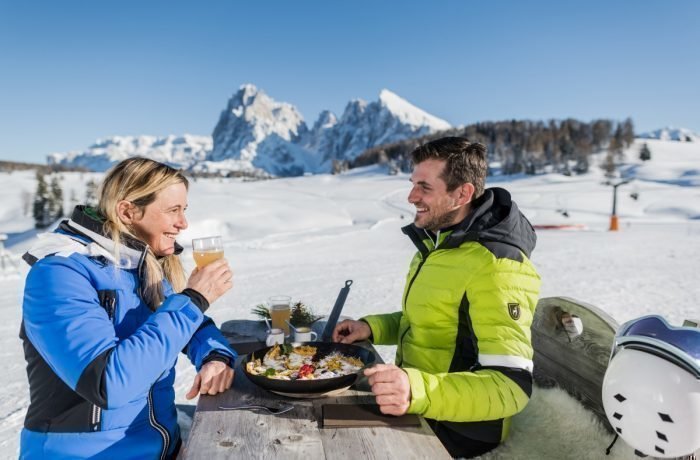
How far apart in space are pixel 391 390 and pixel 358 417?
0.52 ft

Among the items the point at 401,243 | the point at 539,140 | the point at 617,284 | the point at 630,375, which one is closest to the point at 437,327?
the point at 630,375

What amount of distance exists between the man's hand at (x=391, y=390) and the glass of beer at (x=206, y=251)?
108 cm

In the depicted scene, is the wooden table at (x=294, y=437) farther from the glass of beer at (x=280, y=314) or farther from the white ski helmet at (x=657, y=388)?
the glass of beer at (x=280, y=314)

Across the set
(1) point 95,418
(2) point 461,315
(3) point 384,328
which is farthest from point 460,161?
(1) point 95,418

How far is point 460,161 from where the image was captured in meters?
2.60

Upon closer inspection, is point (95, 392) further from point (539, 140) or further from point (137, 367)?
point (539, 140)

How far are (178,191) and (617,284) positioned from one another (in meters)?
8.66

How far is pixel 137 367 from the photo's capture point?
1558 mm

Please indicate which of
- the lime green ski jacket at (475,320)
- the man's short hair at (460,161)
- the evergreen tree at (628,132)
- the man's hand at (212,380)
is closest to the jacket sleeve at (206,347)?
the man's hand at (212,380)

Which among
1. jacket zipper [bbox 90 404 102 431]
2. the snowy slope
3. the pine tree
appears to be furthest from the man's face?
the pine tree

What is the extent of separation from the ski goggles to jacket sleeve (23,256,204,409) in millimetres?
1605

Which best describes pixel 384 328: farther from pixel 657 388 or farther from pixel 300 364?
A: pixel 657 388

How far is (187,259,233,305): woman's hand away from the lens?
1.88m

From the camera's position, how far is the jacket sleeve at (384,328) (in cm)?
281
